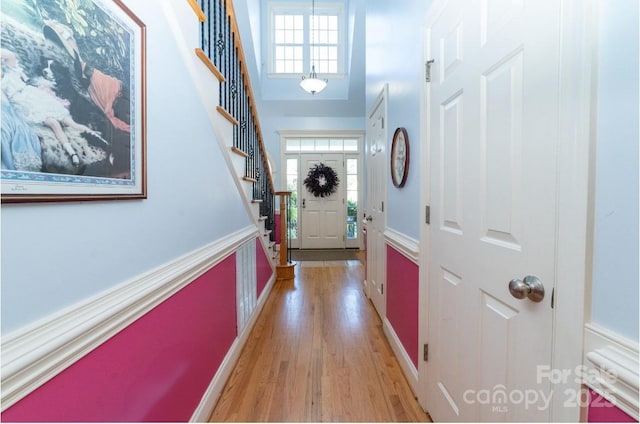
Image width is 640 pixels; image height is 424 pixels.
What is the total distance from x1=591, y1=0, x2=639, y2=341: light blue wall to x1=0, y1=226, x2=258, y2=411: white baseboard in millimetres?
1216

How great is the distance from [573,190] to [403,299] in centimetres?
138

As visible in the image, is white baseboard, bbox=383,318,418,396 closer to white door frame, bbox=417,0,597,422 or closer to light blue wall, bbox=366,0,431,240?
light blue wall, bbox=366,0,431,240

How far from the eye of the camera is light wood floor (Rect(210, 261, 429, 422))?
149 cm

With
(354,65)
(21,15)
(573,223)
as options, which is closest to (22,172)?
(21,15)

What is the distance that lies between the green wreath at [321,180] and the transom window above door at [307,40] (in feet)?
6.22

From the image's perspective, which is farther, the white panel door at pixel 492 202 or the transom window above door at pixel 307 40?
the transom window above door at pixel 307 40

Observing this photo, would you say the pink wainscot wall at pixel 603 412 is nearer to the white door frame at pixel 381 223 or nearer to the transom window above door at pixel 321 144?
the white door frame at pixel 381 223

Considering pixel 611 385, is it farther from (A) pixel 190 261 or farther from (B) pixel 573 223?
(A) pixel 190 261

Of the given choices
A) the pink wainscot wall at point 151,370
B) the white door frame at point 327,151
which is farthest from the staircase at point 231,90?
the white door frame at point 327,151

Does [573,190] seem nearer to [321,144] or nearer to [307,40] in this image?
[321,144]

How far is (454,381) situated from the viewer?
3.97ft

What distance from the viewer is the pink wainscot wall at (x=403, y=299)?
166cm

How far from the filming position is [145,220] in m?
0.97

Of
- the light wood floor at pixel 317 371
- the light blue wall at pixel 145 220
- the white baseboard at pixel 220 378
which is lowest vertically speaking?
the light wood floor at pixel 317 371
